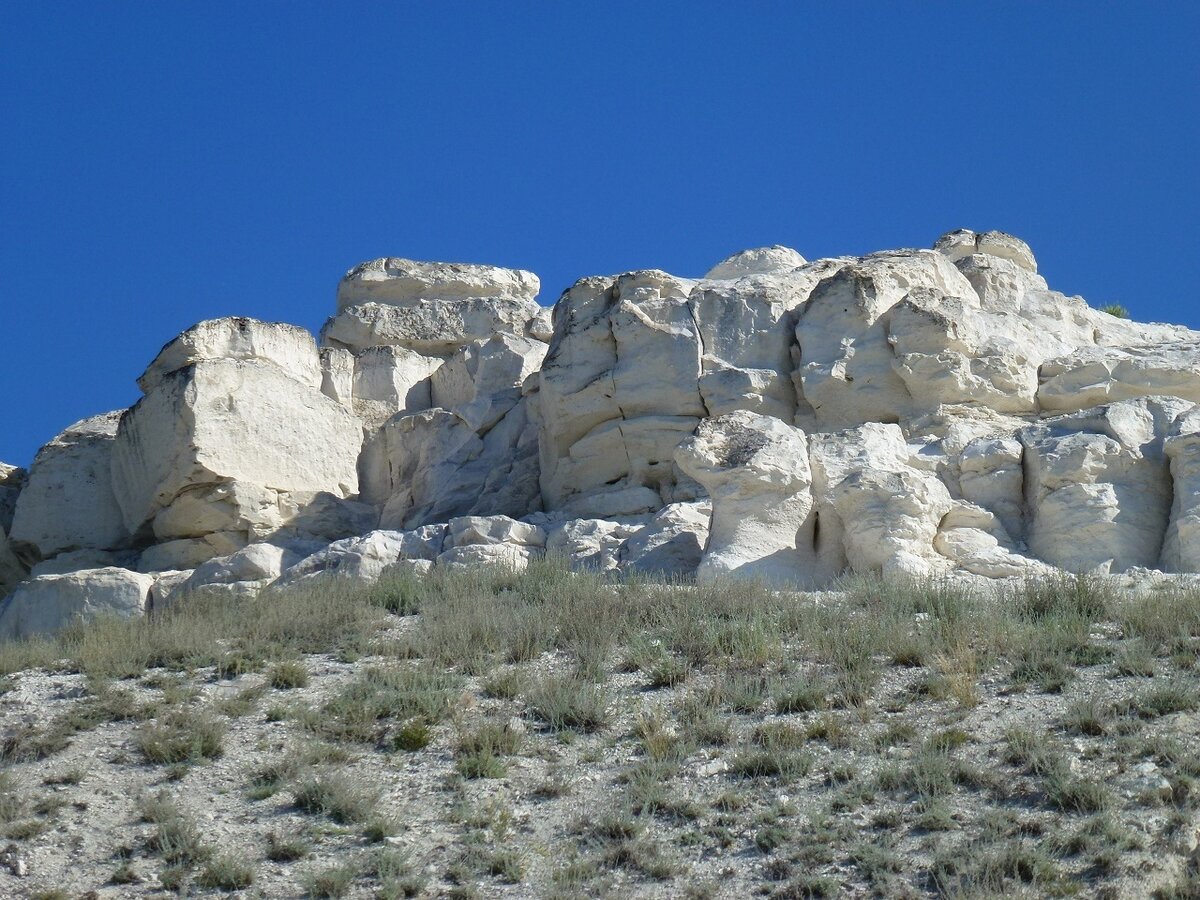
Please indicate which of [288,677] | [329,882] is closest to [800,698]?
[329,882]

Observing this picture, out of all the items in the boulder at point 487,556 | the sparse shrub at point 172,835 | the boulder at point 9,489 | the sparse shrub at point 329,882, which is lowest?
the sparse shrub at point 329,882

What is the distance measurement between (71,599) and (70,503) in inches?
179

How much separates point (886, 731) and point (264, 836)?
3.87m

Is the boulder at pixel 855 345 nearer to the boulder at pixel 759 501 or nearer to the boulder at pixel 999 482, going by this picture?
the boulder at pixel 999 482

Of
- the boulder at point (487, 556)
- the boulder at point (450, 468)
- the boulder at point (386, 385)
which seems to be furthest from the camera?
the boulder at point (386, 385)

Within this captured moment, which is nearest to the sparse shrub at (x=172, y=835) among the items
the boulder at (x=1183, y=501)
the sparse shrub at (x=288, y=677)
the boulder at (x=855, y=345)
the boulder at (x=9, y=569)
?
the sparse shrub at (x=288, y=677)

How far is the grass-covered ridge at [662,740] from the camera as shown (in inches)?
383

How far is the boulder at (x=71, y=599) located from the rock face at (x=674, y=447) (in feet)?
0.13

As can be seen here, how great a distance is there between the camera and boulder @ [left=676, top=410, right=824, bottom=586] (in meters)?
16.1

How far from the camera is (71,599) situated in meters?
18.8

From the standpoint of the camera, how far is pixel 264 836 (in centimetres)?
1030

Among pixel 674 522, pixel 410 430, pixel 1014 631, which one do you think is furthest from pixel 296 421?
pixel 1014 631

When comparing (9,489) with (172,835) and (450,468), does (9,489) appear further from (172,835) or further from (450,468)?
(172,835)

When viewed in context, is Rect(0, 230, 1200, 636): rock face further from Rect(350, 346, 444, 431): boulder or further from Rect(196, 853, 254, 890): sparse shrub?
Rect(196, 853, 254, 890): sparse shrub
